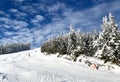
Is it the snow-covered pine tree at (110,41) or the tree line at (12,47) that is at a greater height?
the snow-covered pine tree at (110,41)

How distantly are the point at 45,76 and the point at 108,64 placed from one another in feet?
90.1

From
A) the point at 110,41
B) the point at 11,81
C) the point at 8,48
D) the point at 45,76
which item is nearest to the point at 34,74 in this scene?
the point at 45,76

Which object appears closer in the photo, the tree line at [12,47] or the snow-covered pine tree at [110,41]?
the snow-covered pine tree at [110,41]

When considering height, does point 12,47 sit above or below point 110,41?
below

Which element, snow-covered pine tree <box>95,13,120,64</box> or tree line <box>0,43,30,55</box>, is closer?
snow-covered pine tree <box>95,13,120,64</box>

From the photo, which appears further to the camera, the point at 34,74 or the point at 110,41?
the point at 110,41

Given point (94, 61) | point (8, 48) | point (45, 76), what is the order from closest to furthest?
1. point (45, 76)
2. point (94, 61)
3. point (8, 48)

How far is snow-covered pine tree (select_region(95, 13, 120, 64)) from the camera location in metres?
48.6

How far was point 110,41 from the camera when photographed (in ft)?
160

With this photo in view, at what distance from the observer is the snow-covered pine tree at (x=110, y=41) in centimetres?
4862

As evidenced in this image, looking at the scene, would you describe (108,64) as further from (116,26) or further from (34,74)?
(34,74)

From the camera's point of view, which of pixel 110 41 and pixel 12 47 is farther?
pixel 12 47

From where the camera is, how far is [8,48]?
176750 mm

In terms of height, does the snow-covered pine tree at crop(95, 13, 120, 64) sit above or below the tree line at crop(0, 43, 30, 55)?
above
